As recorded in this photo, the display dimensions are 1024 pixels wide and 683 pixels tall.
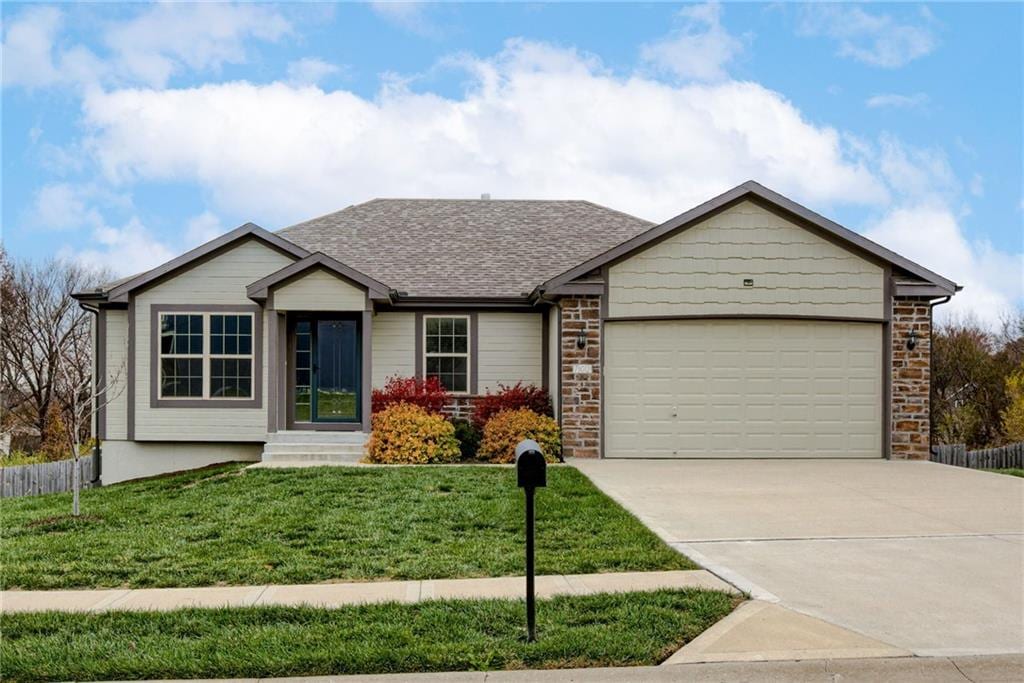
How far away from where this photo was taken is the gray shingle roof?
16.8 meters

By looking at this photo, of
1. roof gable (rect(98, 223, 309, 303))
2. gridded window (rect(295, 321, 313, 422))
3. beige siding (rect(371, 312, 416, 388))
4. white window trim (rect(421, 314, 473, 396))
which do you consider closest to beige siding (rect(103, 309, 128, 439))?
roof gable (rect(98, 223, 309, 303))

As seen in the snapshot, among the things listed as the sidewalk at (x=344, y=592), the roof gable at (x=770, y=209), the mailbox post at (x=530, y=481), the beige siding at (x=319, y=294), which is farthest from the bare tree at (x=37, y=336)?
the mailbox post at (x=530, y=481)

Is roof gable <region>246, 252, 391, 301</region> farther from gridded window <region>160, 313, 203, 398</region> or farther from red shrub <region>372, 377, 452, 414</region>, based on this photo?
red shrub <region>372, 377, 452, 414</region>

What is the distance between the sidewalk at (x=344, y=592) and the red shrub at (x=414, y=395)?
890 centimetres

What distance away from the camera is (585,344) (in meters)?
14.4

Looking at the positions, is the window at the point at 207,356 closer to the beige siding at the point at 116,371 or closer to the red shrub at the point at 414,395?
the beige siding at the point at 116,371

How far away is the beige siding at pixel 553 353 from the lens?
15.0 meters

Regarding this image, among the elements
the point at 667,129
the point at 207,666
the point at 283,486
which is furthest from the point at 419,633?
the point at 667,129

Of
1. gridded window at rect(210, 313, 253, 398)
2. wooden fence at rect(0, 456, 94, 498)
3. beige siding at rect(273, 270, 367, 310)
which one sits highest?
beige siding at rect(273, 270, 367, 310)

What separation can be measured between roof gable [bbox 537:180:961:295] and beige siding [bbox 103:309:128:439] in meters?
8.66

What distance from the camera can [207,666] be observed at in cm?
452

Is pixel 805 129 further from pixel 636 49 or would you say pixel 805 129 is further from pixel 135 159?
pixel 135 159

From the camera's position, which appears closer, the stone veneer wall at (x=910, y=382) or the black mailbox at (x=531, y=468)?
the black mailbox at (x=531, y=468)

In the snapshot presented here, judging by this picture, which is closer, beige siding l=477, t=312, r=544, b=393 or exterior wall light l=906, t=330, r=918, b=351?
exterior wall light l=906, t=330, r=918, b=351
